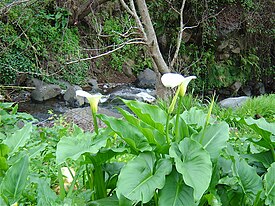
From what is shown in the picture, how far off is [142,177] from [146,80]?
24.2 ft

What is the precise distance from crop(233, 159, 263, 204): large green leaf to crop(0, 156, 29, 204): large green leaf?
2.43 ft

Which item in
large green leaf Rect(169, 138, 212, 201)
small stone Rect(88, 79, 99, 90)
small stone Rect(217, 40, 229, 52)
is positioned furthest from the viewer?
small stone Rect(217, 40, 229, 52)

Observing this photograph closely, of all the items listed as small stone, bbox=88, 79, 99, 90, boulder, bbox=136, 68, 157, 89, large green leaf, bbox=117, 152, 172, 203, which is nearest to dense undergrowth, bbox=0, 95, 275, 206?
large green leaf, bbox=117, 152, 172, 203

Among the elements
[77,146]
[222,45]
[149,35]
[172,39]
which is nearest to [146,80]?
[172,39]

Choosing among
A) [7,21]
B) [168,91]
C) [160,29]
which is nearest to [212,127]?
[168,91]

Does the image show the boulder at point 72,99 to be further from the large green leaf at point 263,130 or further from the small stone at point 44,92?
the large green leaf at point 263,130

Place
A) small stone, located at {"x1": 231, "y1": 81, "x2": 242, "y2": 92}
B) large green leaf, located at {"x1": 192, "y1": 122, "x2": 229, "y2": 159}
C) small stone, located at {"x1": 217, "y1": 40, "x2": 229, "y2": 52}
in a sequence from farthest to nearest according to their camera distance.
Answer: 1. small stone, located at {"x1": 231, "y1": 81, "x2": 242, "y2": 92}
2. small stone, located at {"x1": 217, "y1": 40, "x2": 229, "y2": 52}
3. large green leaf, located at {"x1": 192, "y1": 122, "x2": 229, "y2": 159}

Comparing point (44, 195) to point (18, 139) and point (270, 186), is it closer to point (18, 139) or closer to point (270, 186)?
point (18, 139)

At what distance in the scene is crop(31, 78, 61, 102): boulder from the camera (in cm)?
673

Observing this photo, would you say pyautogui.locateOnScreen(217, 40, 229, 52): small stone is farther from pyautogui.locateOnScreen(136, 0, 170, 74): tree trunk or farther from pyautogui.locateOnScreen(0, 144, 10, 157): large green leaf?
pyautogui.locateOnScreen(0, 144, 10, 157): large green leaf

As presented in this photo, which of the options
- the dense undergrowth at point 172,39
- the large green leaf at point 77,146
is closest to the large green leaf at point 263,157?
the large green leaf at point 77,146

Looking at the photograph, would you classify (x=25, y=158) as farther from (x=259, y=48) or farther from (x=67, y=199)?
(x=259, y=48)

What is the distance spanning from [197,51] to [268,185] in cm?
814

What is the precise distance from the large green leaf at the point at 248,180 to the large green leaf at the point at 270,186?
33mm
